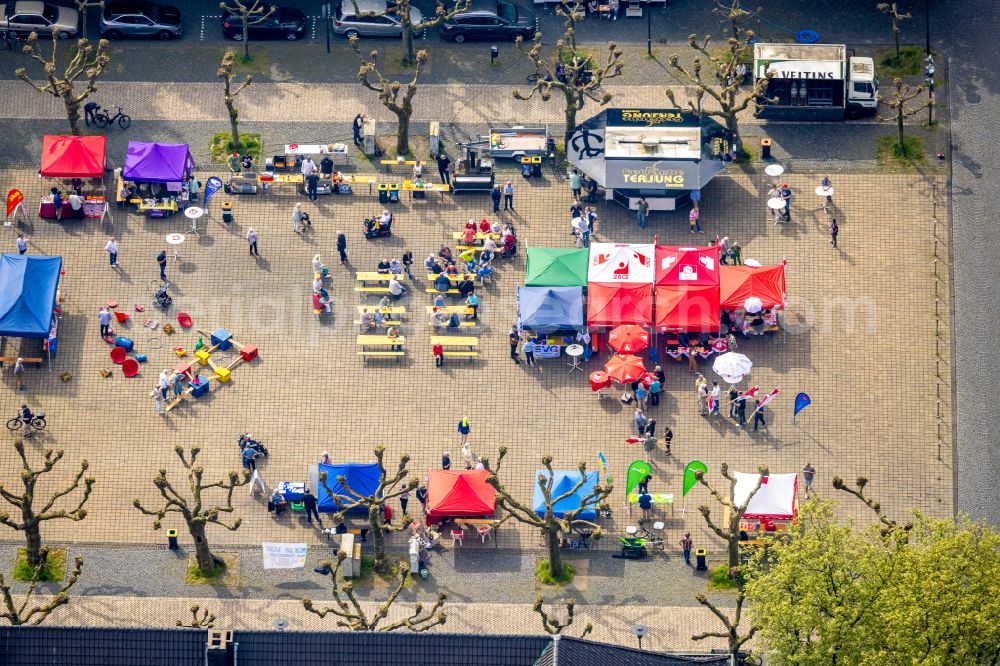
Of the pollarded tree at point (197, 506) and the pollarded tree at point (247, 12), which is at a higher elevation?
the pollarded tree at point (247, 12)

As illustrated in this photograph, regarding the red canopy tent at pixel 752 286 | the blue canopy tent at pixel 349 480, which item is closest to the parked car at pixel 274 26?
the red canopy tent at pixel 752 286

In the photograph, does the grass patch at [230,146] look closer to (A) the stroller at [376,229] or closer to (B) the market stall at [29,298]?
(A) the stroller at [376,229]

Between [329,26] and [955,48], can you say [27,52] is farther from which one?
[955,48]

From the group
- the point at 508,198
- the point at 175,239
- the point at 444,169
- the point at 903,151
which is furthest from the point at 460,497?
the point at 903,151

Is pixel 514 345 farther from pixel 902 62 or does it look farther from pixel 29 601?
pixel 902 62

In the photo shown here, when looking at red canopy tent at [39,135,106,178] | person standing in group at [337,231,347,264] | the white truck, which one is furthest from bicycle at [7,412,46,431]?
the white truck

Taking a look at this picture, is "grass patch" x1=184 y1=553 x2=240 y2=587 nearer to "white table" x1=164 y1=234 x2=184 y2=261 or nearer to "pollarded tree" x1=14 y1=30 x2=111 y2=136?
"white table" x1=164 y1=234 x2=184 y2=261
